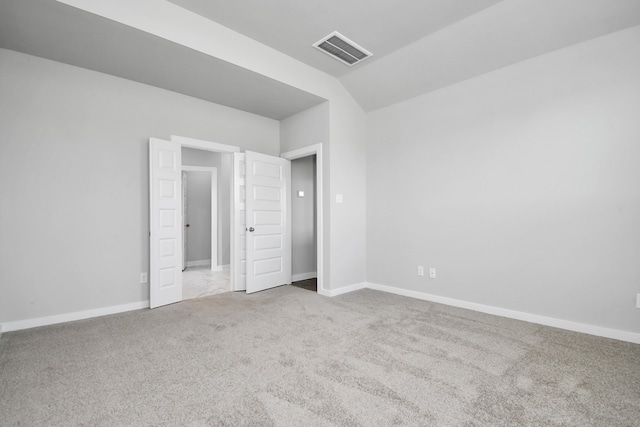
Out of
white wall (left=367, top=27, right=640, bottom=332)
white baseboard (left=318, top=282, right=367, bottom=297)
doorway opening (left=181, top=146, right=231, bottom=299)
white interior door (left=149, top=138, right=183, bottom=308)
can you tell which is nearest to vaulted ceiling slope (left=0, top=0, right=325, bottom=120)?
white interior door (left=149, top=138, right=183, bottom=308)

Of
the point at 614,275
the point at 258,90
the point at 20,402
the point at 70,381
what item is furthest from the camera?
the point at 258,90

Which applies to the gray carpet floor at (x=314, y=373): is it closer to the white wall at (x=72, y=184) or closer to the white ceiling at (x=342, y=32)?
the white wall at (x=72, y=184)

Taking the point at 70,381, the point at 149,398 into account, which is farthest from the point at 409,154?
→ the point at 70,381

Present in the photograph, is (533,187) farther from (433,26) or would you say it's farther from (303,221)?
(303,221)

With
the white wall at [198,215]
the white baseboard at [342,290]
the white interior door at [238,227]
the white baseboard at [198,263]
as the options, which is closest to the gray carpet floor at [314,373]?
the white baseboard at [342,290]

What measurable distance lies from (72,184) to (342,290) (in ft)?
11.6

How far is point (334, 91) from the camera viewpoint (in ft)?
13.8

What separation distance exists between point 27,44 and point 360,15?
10.6ft

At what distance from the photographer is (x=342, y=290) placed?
4266mm

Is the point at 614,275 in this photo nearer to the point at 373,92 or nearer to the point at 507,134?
the point at 507,134

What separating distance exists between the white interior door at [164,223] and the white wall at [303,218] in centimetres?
200

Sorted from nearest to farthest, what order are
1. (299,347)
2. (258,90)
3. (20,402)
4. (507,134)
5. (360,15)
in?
(20,402) < (299,347) < (360,15) < (507,134) < (258,90)

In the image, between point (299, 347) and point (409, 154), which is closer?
point (299, 347)

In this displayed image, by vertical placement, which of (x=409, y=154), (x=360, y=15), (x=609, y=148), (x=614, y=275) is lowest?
(x=614, y=275)
